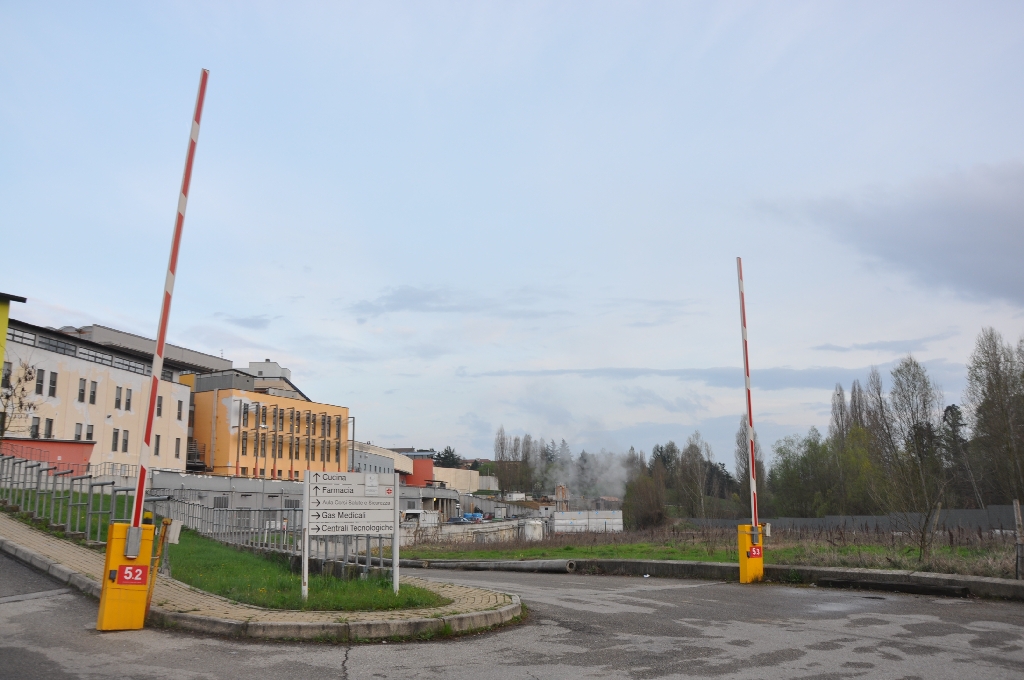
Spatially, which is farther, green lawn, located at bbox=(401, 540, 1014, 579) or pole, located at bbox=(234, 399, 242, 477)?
pole, located at bbox=(234, 399, 242, 477)

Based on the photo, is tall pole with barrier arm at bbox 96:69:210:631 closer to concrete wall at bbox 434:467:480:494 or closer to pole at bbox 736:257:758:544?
pole at bbox 736:257:758:544

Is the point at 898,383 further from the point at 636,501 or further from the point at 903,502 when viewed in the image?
the point at 903,502

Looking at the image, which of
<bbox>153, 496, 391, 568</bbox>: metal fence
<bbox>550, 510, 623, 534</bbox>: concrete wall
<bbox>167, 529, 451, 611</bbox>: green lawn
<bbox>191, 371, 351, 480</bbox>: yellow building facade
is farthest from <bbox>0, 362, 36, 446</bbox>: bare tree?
<bbox>167, 529, 451, 611</bbox>: green lawn

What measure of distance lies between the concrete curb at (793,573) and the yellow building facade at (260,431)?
203 ft

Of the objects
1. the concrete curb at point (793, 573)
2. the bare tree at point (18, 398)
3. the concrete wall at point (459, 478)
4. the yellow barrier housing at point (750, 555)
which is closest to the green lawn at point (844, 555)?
the concrete curb at point (793, 573)

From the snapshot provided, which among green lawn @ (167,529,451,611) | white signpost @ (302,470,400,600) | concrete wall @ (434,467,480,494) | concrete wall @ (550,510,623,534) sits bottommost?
concrete wall @ (550,510,623,534)

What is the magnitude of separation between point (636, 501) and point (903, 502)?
59.7 m

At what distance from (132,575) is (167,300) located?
132 inches

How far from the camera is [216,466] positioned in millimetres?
76500

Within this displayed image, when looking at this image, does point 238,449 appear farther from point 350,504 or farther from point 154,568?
point 154,568

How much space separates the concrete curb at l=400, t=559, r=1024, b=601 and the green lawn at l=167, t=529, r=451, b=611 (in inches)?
297

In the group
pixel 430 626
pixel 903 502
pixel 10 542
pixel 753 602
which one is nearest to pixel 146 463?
pixel 430 626

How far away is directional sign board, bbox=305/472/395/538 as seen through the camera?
34.9 feet

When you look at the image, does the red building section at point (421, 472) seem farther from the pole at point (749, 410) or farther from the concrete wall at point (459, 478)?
the pole at point (749, 410)
